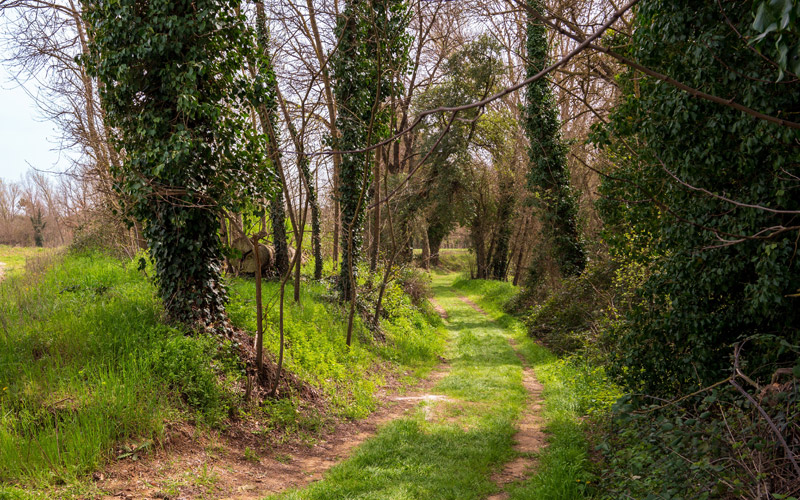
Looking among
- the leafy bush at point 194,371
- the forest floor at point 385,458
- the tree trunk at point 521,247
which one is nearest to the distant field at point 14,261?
the leafy bush at point 194,371

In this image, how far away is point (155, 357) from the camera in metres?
5.61

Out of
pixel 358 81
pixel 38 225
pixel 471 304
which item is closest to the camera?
pixel 358 81

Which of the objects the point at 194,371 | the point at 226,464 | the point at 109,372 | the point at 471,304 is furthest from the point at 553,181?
the point at 109,372

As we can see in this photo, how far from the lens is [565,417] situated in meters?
6.63

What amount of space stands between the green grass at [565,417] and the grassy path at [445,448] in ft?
1.51

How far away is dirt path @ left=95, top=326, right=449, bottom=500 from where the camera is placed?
14.2 ft

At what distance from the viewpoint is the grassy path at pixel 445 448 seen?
4.81 meters

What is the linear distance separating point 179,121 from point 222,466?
4.53 m

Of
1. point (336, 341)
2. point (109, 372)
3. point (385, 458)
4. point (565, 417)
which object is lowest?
point (385, 458)

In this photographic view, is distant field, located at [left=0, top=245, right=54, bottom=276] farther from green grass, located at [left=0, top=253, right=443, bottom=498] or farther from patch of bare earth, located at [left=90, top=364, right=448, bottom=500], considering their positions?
patch of bare earth, located at [left=90, top=364, right=448, bottom=500]

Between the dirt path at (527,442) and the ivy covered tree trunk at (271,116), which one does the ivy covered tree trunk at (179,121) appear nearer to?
the ivy covered tree trunk at (271,116)

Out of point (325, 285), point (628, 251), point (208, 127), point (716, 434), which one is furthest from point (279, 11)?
point (716, 434)

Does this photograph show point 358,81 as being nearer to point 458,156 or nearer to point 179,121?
point 179,121

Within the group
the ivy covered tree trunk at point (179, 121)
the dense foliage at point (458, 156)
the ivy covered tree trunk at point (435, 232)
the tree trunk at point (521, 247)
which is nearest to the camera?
the ivy covered tree trunk at point (179, 121)
